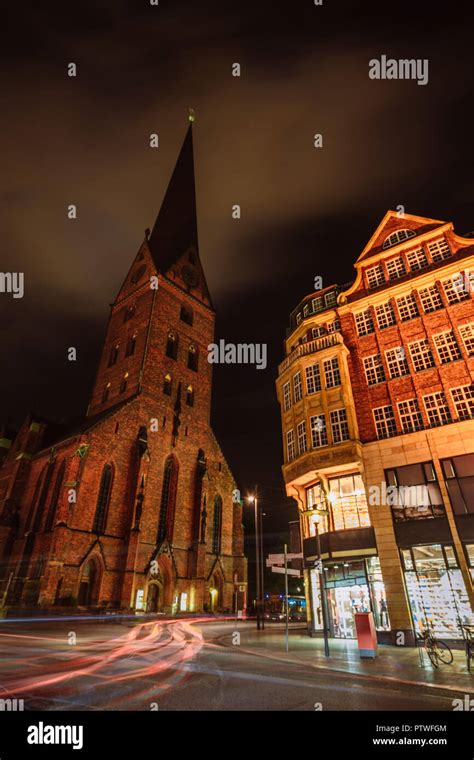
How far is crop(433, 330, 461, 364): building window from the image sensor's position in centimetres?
1953

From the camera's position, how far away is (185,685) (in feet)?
24.3

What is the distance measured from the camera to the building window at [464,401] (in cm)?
1802

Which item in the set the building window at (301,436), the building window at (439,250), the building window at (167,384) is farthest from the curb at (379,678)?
the building window at (167,384)

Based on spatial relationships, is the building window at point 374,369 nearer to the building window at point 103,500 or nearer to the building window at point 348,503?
the building window at point 348,503

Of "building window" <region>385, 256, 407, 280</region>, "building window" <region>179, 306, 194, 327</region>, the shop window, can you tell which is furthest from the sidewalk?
"building window" <region>179, 306, 194, 327</region>

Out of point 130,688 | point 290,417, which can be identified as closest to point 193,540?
point 290,417

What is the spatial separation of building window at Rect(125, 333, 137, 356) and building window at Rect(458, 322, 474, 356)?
114 ft

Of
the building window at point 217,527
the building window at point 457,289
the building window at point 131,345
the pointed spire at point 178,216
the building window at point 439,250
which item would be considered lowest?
the building window at point 217,527

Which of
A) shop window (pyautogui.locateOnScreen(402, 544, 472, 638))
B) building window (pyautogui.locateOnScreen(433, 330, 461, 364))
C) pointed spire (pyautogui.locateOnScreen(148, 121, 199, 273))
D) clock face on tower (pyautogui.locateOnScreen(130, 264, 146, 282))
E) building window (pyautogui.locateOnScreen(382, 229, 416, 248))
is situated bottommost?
shop window (pyautogui.locateOnScreen(402, 544, 472, 638))

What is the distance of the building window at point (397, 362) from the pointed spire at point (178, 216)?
39169 mm

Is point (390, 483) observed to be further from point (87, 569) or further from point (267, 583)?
point (267, 583)

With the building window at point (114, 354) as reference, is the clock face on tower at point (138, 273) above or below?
above

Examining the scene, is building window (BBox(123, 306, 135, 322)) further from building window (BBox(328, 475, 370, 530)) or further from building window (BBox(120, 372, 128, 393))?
building window (BBox(328, 475, 370, 530))
